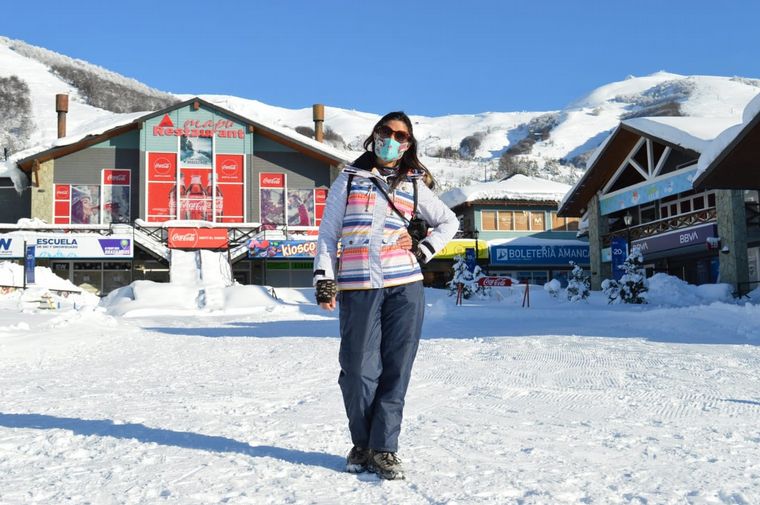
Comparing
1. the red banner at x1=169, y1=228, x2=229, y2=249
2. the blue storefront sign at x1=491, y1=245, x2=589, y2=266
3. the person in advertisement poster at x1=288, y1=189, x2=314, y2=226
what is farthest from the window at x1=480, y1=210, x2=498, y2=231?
the red banner at x1=169, y1=228, x2=229, y2=249

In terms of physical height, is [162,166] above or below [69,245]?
above

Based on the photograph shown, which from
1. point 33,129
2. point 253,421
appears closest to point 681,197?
point 253,421

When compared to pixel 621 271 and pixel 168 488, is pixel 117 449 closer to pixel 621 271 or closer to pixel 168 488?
pixel 168 488

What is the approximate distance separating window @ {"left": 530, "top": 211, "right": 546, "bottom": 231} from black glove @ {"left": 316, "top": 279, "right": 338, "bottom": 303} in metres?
35.8

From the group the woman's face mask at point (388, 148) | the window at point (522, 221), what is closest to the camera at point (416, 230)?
the woman's face mask at point (388, 148)

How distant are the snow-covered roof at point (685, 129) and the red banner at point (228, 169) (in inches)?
663

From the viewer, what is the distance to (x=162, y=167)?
30641mm

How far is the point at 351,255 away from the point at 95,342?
8.23 meters

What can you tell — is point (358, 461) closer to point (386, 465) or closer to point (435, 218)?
point (386, 465)

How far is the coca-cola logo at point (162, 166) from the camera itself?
3056cm

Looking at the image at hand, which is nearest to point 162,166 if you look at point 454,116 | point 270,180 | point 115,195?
point 115,195

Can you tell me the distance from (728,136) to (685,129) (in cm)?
1049

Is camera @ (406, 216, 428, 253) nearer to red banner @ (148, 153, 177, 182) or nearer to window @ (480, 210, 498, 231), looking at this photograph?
red banner @ (148, 153, 177, 182)

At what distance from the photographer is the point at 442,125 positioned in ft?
589
